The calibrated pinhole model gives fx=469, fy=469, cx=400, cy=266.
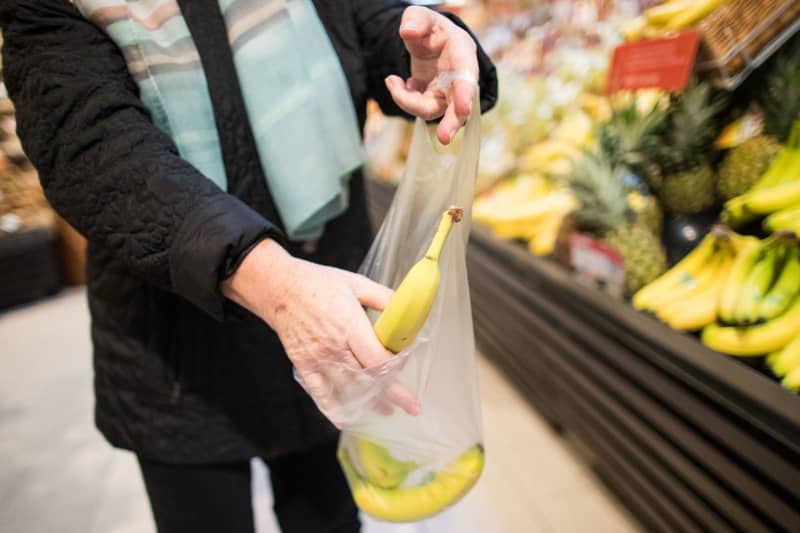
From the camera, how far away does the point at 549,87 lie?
212 cm

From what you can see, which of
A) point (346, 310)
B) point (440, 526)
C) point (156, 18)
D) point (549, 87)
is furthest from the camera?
point (549, 87)

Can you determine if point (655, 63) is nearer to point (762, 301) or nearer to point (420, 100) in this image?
point (762, 301)

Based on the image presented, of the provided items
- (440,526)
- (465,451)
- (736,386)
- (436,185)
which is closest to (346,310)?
(436,185)

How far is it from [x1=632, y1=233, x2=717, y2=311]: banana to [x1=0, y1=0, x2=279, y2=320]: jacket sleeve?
3.38 ft

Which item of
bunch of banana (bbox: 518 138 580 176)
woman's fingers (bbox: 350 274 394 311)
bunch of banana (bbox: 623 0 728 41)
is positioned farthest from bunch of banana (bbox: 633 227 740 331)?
woman's fingers (bbox: 350 274 394 311)

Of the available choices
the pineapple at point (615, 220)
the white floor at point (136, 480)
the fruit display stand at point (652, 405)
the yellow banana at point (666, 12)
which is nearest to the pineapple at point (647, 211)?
the pineapple at point (615, 220)

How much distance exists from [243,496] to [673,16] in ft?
5.06

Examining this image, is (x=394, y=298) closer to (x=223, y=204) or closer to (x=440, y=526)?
(x=223, y=204)

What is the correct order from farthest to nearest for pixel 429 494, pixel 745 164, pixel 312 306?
pixel 745 164, pixel 429 494, pixel 312 306

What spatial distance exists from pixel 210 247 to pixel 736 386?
3.07 feet

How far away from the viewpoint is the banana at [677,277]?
1126 millimetres

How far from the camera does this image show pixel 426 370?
559 mm

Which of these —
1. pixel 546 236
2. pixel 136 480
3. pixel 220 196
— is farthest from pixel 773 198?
pixel 136 480

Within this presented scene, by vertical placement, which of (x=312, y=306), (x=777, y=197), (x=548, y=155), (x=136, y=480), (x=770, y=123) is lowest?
(x=136, y=480)
